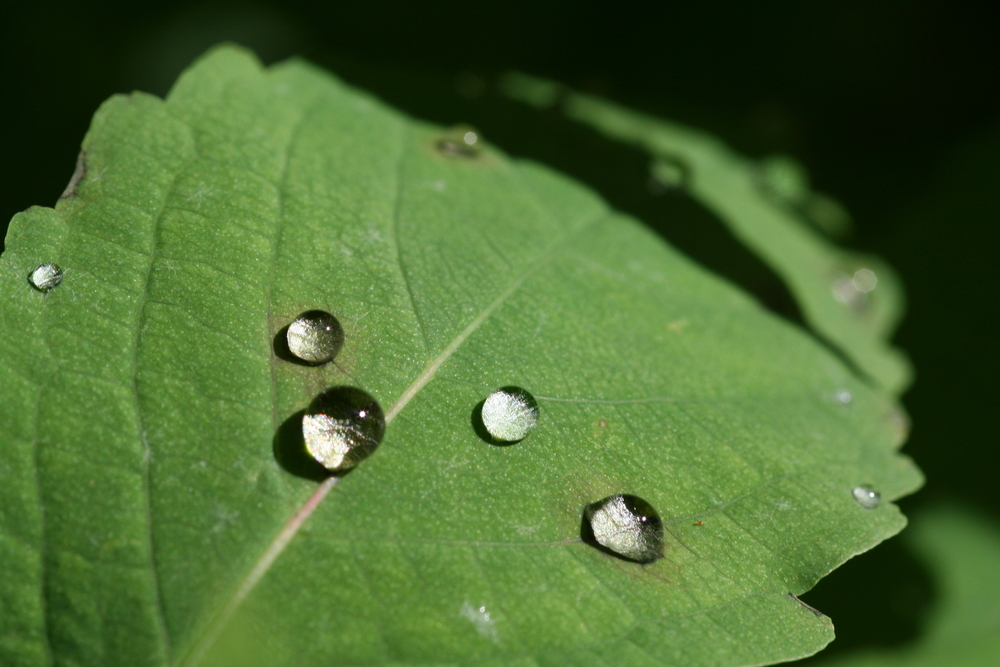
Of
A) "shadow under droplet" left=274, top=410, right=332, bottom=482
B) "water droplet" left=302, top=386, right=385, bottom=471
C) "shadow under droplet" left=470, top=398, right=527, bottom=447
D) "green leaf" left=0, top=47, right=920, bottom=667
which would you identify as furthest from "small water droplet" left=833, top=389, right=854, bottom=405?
"shadow under droplet" left=274, top=410, right=332, bottom=482

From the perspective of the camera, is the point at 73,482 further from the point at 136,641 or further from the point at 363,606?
the point at 363,606

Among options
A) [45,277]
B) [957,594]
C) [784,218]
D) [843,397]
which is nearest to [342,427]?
[45,277]

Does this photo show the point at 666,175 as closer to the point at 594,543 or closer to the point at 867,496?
the point at 867,496

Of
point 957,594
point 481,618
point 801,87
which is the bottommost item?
point 481,618

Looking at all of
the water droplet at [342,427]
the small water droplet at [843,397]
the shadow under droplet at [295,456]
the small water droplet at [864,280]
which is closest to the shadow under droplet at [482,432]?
the water droplet at [342,427]

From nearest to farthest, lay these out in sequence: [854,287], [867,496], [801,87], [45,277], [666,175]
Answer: [45,277], [867,496], [666,175], [854,287], [801,87]

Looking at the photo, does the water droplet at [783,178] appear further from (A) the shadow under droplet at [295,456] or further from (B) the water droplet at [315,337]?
(A) the shadow under droplet at [295,456]
